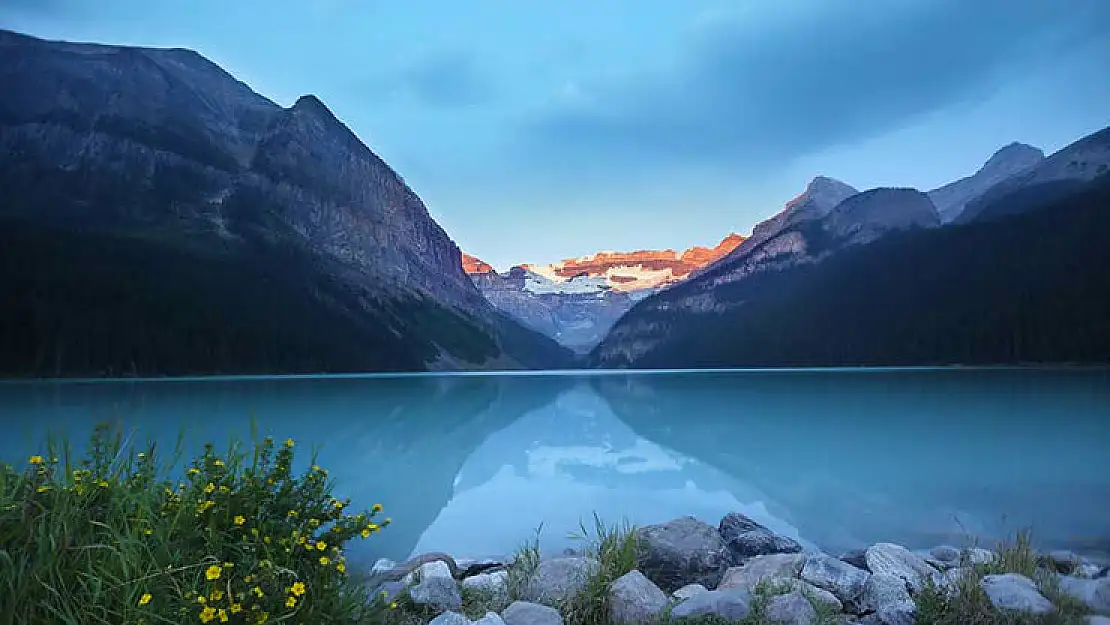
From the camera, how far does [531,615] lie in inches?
237

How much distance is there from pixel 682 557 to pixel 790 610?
307cm

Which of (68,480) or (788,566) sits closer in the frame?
(68,480)

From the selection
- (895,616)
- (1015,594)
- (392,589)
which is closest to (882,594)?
(895,616)

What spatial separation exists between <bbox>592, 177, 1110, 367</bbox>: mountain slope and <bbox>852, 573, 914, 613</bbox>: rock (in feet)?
337

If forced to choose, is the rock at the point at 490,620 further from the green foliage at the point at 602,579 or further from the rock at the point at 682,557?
the rock at the point at 682,557

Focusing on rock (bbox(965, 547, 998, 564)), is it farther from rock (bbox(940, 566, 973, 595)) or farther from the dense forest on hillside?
the dense forest on hillside

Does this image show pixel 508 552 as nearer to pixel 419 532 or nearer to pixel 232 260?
pixel 419 532

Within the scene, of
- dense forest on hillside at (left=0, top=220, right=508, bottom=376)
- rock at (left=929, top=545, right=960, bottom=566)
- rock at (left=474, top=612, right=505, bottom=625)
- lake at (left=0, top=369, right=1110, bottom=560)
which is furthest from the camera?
dense forest on hillside at (left=0, top=220, right=508, bottom=376)

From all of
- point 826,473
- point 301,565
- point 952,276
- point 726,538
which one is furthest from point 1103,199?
point 301,565

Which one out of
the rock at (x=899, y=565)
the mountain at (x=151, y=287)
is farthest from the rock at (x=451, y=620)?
the mountain at (x=151, y=287)

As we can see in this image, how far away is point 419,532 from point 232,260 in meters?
164

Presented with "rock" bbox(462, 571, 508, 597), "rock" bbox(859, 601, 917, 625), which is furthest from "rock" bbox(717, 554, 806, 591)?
"rock" bbox(462, 571, 508, 597)

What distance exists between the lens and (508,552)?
10.9 meters

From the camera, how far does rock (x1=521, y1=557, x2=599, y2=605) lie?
263 inches
